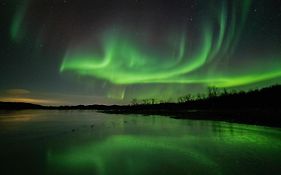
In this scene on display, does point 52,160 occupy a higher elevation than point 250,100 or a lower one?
lower

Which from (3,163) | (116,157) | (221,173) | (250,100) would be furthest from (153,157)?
(250,100)

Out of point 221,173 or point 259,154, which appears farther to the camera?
A: point 259,154

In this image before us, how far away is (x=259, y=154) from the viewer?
14688 mm

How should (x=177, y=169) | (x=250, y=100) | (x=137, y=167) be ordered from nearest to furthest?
(x=177, y=169) → (x=137, y=167) → (x=250, y=100)

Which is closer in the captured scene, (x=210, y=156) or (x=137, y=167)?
(x=137, y=167)

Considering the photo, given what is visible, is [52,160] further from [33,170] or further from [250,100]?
[250,100]

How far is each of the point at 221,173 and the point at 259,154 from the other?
18.6ft

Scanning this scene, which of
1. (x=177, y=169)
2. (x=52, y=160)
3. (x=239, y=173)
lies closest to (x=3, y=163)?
(x=52, y=160)

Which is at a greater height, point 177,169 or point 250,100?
point 250,100

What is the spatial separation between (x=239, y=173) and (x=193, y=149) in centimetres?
695

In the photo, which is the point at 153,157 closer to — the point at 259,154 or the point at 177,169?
the point at 177,169

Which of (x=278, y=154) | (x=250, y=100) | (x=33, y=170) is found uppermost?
(x=250, y=100)

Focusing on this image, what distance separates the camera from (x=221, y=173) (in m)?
10.7

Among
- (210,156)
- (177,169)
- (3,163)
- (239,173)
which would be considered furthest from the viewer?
(210,156)
